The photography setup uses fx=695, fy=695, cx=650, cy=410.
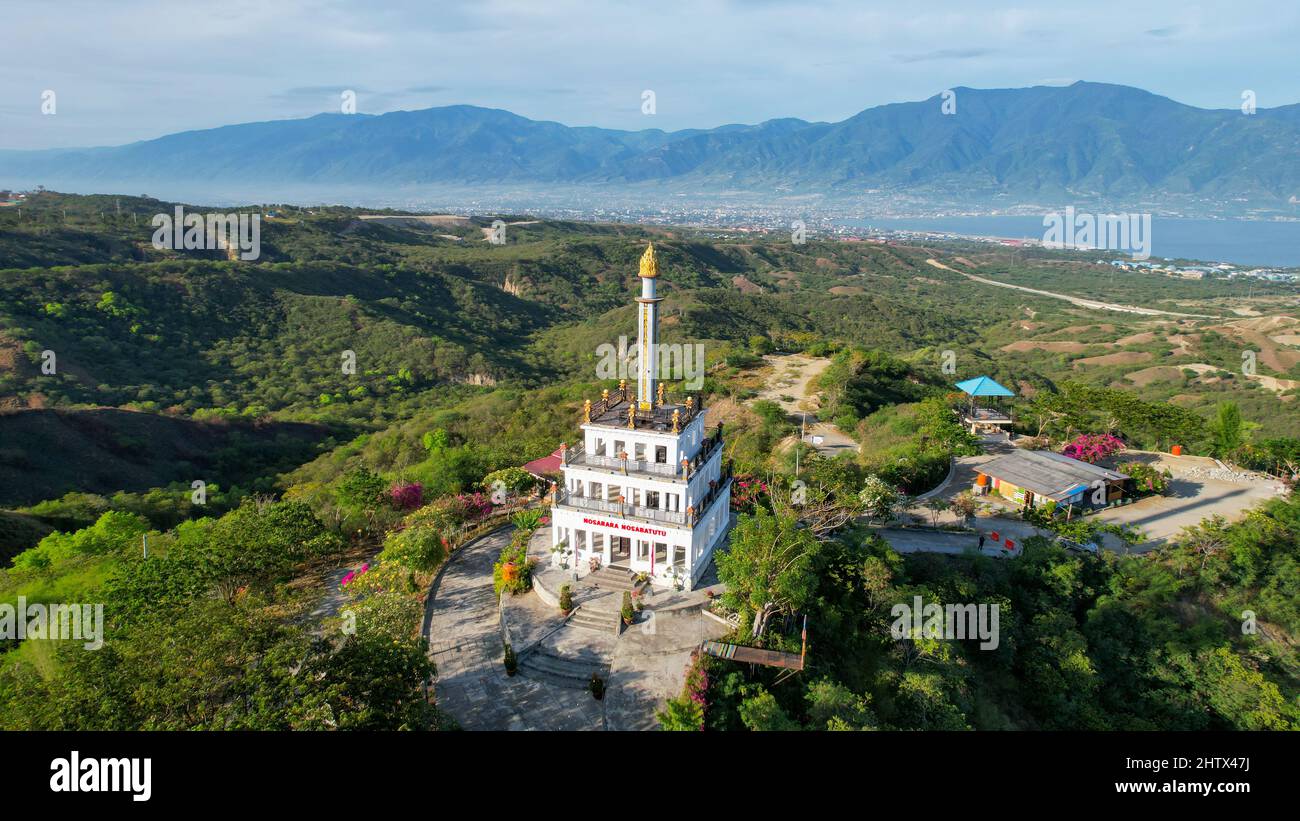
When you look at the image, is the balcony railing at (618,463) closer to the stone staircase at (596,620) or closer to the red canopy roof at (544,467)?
the stone staircase at (596,620)

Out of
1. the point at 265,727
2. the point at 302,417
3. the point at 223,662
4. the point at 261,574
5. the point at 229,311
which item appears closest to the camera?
the point at 265,727

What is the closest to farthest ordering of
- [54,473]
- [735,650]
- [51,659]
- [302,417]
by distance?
1. [51,659]
2. [735,650]
3. [54,473]
4. [302,417]

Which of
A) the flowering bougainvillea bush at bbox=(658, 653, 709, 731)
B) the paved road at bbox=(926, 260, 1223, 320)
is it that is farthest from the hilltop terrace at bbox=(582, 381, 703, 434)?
the paved road at bbox=(926, 260, 1223, 320)

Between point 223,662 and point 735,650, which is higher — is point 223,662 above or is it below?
above

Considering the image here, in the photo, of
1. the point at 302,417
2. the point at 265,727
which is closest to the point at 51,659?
the point at 265,727

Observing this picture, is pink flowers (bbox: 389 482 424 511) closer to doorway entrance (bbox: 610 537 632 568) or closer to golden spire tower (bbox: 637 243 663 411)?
doorway entrance (bbox: 610 537 632 568)

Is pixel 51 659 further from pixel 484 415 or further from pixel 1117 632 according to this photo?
pixel 484 415
